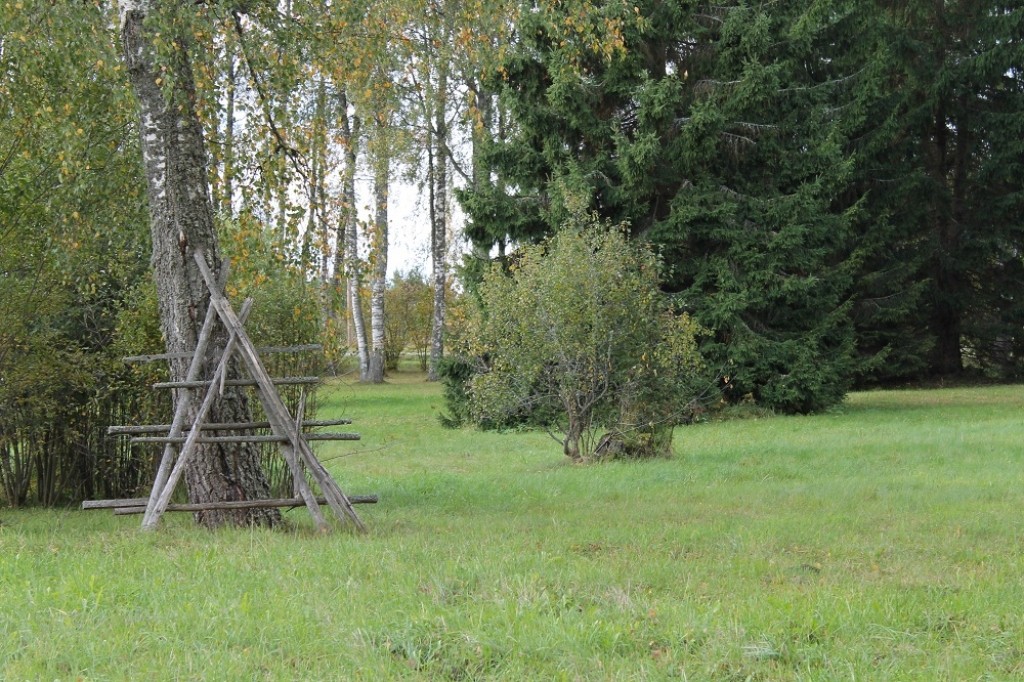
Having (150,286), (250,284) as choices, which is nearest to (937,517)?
(250,284)

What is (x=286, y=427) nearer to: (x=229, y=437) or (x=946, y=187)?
(x=229, y=437)

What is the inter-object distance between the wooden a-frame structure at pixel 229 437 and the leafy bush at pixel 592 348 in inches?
255

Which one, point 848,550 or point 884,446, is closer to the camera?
point 848,550

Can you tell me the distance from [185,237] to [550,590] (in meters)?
4.70

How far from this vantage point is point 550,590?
226 inches

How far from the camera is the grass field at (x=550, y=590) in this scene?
468cm

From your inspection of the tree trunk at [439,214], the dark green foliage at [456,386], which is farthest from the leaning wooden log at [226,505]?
the tree trunk at [439,214]

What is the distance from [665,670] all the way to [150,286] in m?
7.77

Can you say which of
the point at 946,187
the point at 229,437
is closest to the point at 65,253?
the point at 229,437

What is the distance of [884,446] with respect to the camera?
606 inches

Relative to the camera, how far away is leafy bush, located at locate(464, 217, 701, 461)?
14.5 meters

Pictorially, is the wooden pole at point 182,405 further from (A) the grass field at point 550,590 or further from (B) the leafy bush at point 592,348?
(B) the leafy bush at point 592,348

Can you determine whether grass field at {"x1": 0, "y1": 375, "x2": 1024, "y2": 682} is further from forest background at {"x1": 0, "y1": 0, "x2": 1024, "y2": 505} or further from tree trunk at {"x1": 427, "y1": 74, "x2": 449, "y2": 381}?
tree trunk at {"x1": 427, "y1": 74, "x2": 449, "y2": 381}

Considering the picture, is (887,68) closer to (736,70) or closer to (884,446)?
(736,70)
